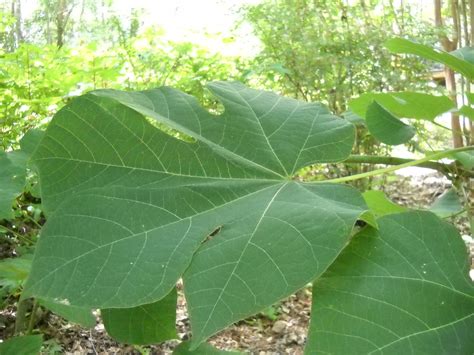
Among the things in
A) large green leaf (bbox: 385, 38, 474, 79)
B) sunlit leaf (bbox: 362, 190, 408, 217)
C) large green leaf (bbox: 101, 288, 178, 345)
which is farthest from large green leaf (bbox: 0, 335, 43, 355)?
large green leaf (bbox: 385, 38, 474, 79)

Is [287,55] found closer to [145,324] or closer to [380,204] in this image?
[380,204]

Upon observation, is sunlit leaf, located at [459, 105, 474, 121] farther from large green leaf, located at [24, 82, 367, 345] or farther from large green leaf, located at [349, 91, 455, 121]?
large green leaf, located at [24, 82, 367, 345]

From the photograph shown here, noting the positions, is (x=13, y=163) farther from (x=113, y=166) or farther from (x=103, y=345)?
(x=103, y=345)

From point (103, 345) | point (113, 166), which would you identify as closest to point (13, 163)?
point (113, 166)

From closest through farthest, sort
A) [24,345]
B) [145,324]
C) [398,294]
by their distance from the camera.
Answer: [398,294], [145,324], [24,345]

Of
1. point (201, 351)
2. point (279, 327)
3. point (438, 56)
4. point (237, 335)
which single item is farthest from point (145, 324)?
point (279, 327)
